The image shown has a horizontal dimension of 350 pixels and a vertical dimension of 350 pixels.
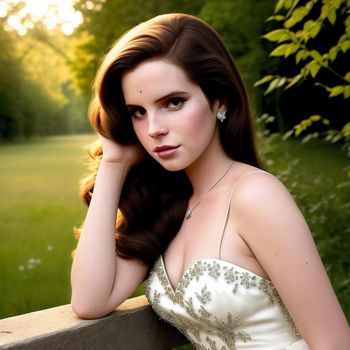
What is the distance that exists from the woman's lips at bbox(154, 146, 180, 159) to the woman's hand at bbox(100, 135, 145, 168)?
0.95ft

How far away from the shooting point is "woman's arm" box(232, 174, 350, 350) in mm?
1794

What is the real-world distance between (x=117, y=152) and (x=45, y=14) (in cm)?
2338

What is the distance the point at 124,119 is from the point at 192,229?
0.47 metres

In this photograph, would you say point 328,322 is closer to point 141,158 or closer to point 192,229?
point 192,229

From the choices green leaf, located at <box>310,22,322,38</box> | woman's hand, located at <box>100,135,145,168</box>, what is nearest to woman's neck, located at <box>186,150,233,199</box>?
woman's hand, located at <box>100,135,145,168</box>

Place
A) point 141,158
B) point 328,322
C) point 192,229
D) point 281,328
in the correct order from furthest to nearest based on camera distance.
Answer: point 141,158 → point 192,229 → point 281,328 → point 328,322

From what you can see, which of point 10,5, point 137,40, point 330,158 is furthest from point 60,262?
point 10,5

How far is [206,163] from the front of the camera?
2.20 metres

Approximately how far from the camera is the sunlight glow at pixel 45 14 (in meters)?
21.2

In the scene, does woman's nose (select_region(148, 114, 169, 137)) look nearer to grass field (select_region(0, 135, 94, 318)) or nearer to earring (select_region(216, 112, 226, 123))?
earring (select_region(216, 112, 226, 123))

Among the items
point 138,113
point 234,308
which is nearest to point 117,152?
point 138,113

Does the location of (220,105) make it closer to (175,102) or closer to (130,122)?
(175,102)

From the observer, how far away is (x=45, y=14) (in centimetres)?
2425

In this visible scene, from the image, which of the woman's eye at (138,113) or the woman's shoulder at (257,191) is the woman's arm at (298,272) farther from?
the woman's eye at (138,113)
